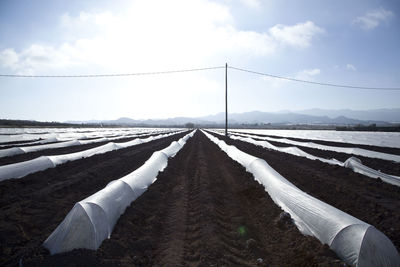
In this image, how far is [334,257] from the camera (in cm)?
307

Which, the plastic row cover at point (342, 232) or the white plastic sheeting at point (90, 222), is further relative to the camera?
the white plastic sheeting at point (90, 222)

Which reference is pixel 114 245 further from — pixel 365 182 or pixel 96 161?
pixel 96 161

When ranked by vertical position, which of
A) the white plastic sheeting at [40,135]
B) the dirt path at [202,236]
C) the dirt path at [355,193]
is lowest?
the dirt path at [202,236]

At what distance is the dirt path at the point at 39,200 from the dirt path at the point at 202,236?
0.62m

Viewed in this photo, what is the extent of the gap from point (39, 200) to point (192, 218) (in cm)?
325

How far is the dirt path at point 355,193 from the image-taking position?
435 cm

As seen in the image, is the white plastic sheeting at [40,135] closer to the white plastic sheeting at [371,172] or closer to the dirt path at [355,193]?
the dirt path at [355,193]

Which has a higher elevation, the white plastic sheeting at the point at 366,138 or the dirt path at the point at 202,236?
the white plastic sheeting at the point at 366,138

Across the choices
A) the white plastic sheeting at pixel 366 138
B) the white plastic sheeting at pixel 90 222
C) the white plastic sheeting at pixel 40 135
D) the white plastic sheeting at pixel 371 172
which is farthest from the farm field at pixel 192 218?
the white plastic sheeting at pixel 40 135

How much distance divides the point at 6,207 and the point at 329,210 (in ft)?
18.7

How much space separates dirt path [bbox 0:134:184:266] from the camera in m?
3.52

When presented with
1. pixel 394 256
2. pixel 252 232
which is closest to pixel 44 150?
pixel 252 232

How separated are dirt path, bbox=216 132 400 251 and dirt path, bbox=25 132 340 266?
1.42 meters

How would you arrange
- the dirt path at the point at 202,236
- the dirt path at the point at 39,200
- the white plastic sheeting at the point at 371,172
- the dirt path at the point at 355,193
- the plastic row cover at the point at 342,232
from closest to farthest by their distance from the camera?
the plastic row cover at the point at 342,232, the dirt path at the point at 202,236, the dirt path at the point at 39,200, the dirt path at the point at 355,193, the white plastic sheeting at the point at 371,172
